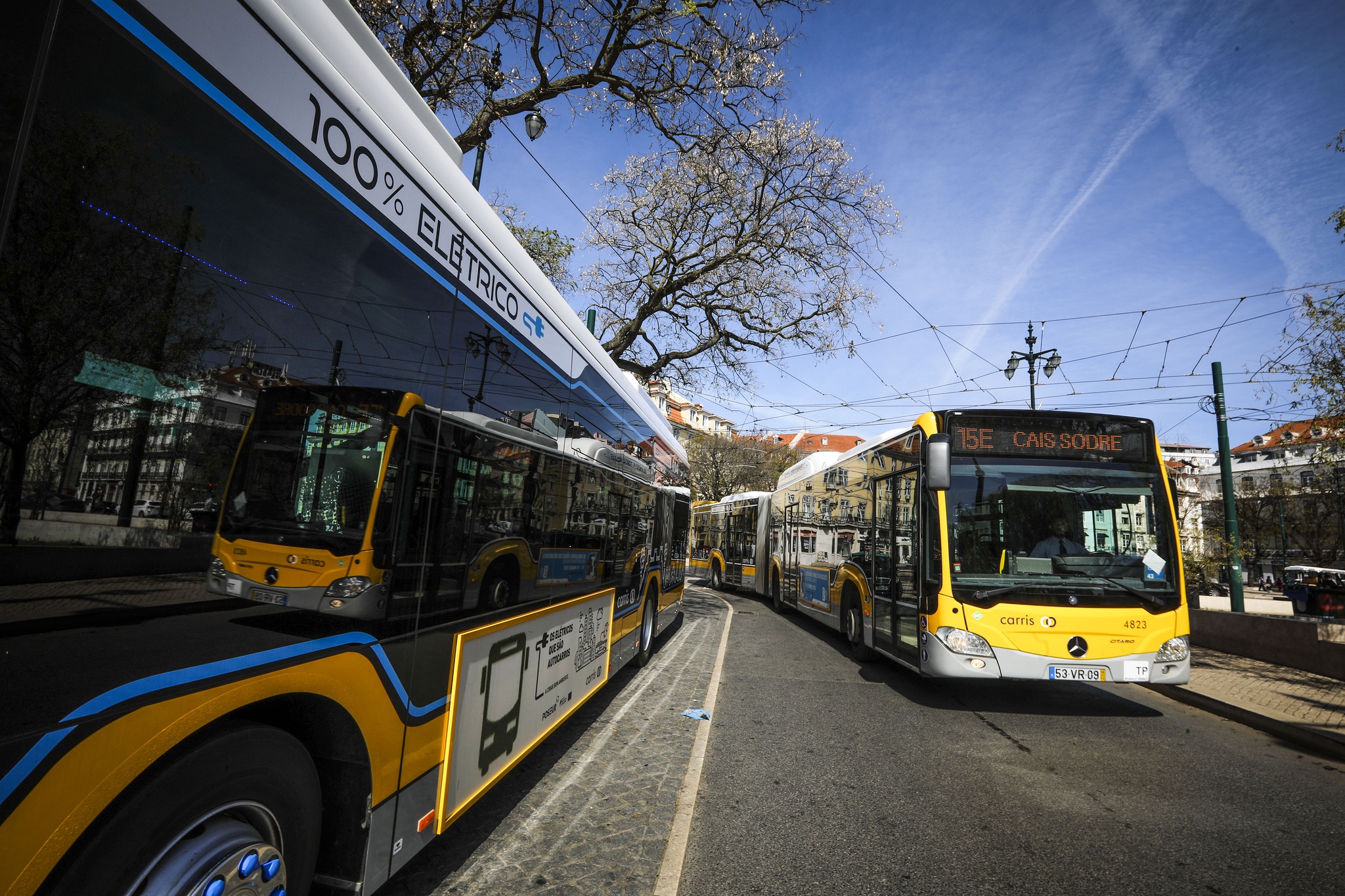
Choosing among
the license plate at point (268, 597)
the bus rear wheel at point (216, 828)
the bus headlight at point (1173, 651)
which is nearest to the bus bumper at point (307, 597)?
the license plate at point (268, 597)

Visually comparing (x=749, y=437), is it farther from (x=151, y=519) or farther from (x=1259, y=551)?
(x=151, y=519)

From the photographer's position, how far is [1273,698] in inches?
293

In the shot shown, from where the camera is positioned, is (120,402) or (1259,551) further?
(1259,551)

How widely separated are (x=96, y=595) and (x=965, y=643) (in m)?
6.57

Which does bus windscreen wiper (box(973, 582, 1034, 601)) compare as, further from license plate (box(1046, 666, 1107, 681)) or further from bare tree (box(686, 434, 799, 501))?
bare tree (box(686, 434, 799, 501))

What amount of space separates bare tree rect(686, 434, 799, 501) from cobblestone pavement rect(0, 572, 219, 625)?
4603 centimetres

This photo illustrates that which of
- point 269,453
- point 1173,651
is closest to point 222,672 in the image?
point 269,453

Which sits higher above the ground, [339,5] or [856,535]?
[339,5]

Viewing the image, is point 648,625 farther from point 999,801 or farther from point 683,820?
point 999,801

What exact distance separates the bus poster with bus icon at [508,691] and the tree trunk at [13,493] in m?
1.89

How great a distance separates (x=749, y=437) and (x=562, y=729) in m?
49.8

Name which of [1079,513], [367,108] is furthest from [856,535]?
[367,108]

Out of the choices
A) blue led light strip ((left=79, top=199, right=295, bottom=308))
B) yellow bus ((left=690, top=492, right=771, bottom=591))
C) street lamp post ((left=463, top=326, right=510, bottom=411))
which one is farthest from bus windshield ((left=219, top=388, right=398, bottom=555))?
yellow bus ((left=690, top=492, right=771, bottom=591))

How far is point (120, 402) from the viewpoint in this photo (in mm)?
1439
